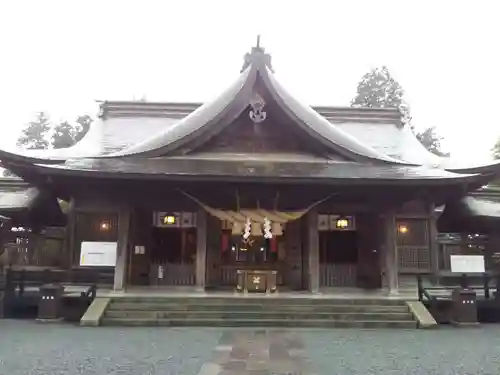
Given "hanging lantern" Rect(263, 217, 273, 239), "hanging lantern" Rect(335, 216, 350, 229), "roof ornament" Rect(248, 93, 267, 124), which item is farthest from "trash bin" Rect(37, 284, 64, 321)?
"hanging lantern" Rect(335, 216, 350, 229)

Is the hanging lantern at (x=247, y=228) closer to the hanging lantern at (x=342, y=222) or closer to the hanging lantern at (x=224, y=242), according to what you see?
the hanging lantern at (x=224, y=242)

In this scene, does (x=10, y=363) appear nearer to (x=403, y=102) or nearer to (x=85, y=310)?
(x=85, y=310)

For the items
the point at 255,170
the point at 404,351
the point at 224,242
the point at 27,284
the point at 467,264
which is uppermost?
the point at 255,170

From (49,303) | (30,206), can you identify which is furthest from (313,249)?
(30,206)

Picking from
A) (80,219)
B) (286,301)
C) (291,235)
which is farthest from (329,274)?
(80,219)

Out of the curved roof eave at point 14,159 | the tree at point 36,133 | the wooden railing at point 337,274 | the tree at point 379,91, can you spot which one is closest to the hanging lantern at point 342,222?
the wooden railing at point 337,274

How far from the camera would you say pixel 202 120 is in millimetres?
14039

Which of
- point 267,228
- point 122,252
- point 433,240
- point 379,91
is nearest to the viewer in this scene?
point 122,252

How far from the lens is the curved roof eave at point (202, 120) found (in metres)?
13.5

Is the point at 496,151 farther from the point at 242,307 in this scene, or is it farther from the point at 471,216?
the point at 242,307

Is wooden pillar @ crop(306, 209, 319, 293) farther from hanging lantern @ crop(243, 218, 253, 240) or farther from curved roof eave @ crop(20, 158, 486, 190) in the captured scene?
hanging lantern @ crop(243, 218, 253, 240)

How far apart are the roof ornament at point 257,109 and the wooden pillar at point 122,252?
4749 millimetres

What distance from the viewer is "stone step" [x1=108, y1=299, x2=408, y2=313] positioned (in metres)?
11.5

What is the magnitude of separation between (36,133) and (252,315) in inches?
1596
